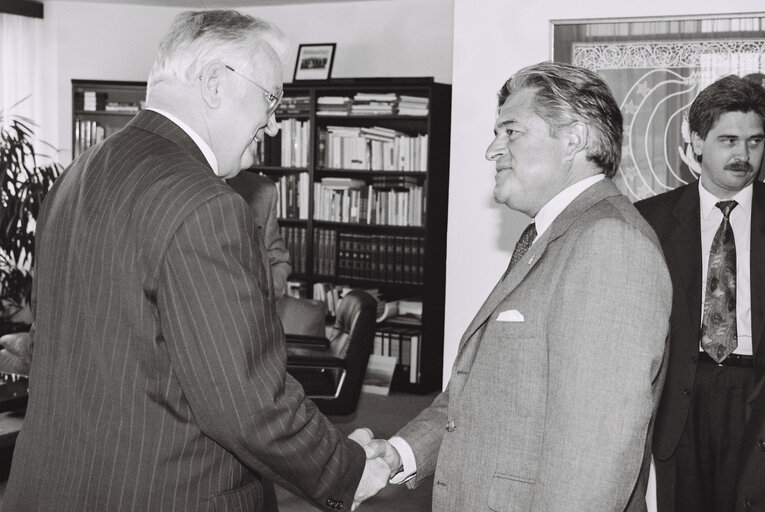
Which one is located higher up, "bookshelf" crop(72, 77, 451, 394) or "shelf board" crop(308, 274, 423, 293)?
"bookshelf" crop(72, 77, 451, 394)

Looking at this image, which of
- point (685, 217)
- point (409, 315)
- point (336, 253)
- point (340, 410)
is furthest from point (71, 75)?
point (685, 217)

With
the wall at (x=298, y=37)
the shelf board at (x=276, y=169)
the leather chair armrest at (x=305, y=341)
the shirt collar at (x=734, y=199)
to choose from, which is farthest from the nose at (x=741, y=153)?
the shelf board at (x=276, y=169)

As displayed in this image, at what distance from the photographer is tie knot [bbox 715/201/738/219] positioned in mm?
2709

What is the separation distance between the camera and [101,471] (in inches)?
55.2

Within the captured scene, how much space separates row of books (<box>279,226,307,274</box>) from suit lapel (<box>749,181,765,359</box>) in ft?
14.5

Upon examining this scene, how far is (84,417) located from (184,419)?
17 cm

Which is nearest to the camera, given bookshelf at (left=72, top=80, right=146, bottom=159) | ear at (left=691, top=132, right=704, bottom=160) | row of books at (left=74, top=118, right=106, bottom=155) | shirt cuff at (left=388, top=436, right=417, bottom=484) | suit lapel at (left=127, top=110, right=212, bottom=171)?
suit lapel at (left=127, top=110, right=212, bottom=171)

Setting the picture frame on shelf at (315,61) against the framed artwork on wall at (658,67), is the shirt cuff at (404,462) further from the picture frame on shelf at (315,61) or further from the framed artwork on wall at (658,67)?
the picture frame on shelf at (315,61)

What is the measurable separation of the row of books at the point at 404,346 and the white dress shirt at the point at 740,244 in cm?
372

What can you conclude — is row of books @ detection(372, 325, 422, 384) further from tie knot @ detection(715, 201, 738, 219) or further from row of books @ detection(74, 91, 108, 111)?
tie knot @ detection(715, 201, 738, 219)

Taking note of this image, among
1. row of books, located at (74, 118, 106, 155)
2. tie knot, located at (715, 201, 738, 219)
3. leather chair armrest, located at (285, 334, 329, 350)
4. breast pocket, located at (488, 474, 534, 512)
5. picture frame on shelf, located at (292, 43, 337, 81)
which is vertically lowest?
leather chair armrest, located at (285, 334, 329, 350)

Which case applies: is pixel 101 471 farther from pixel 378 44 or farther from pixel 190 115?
pixel 378 44

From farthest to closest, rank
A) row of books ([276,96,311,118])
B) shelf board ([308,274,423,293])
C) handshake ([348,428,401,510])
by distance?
1. row of books ([276,96,311,118])
2. shelf board ([308,274,423,293])
3. handshake ([348,428,401,510])

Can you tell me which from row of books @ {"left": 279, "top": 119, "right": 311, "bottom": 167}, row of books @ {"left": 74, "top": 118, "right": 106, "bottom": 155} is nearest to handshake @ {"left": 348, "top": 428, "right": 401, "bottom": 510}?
row of books @ {"left": 279, "top": 119, "right": 311, "bottom": 167}
